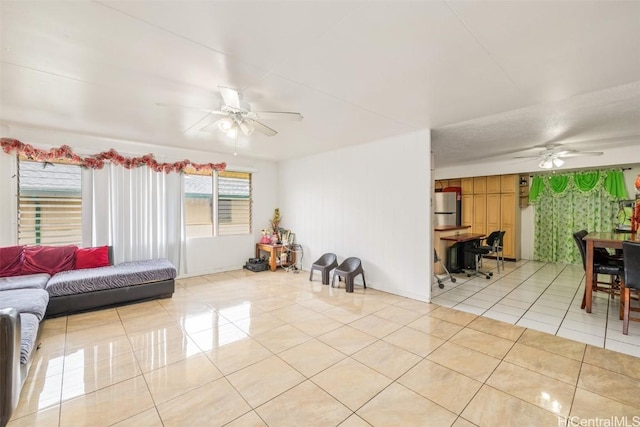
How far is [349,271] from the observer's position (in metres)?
4.47

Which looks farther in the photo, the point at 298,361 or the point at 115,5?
the point at 298,361

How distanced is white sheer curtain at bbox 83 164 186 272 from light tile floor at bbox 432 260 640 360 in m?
4.65

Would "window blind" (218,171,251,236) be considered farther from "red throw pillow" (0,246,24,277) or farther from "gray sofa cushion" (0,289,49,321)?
"gray sofa cushion" (0,289,49,321)

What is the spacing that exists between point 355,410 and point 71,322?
11.3ft

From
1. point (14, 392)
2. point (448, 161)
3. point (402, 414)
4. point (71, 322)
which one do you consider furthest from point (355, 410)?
point (448, 161)

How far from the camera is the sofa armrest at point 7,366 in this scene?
1653 mm

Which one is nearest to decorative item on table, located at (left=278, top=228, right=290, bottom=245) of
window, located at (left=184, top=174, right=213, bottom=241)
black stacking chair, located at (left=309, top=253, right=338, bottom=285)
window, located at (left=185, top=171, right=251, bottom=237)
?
window, located at (left=185, top=171, right=251, bottom=237)

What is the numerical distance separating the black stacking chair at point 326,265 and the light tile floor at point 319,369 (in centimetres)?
108

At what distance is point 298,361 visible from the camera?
7.80 feet

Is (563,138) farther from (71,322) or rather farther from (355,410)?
(71,322)

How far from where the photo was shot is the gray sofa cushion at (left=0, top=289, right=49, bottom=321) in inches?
99.3

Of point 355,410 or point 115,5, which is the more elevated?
point 115,5

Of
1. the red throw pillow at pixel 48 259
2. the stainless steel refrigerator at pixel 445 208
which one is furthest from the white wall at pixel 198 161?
the stainless steel refrigerator at pixel 445 208

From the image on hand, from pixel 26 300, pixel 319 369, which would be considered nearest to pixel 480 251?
pixel 319 369
